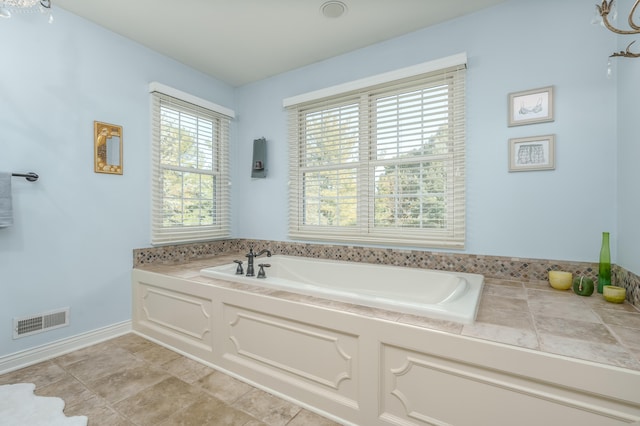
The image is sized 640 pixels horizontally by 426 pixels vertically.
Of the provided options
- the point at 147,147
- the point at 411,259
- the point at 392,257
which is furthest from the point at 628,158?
the point at 147,147

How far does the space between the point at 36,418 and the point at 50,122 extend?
1.99m

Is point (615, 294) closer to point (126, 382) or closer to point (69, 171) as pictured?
point (126, 382)

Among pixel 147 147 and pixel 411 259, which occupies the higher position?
pixel 147 147

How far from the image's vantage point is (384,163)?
264 centimetres

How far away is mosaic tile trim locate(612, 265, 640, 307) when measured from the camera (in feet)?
5.00

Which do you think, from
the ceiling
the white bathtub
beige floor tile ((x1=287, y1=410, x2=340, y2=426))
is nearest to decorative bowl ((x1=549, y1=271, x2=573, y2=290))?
the white bathtub

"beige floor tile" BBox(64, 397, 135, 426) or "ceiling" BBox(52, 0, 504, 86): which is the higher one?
"ceiling" BBox(52, 0, 504, 86)

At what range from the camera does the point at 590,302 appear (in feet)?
5.37

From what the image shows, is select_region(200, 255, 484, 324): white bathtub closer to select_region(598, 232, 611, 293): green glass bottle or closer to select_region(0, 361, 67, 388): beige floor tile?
select_region(598, 232, 611, 293): green glass bottle

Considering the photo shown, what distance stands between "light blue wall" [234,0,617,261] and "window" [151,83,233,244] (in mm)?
2082

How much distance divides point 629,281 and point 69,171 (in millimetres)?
3891

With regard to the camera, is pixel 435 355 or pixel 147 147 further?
pixel 147 147

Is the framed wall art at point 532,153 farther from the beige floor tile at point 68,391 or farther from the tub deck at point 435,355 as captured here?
the beige floor tile at point 68,391

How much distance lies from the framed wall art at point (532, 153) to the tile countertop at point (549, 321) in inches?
33.6
